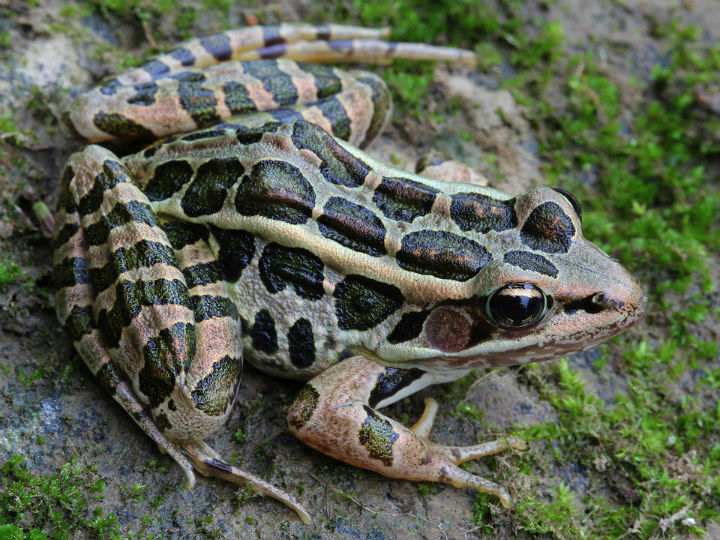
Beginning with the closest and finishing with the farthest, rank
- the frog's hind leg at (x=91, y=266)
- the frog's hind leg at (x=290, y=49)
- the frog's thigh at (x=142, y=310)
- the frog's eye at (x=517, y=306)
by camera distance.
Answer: the frog's eye at (x=517, y=306) → the frog's thigh at (x=142, y=310) → the frog's hind leg at (x=91, y=266) → the frog's hind leg at (x=290, y=49)

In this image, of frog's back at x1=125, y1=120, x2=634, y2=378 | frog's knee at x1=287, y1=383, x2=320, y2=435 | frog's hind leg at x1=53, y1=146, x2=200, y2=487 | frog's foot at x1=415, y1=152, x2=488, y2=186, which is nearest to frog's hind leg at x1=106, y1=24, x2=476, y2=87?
frog's hind leg at x1=53, y1=146, x2=200, y2=487

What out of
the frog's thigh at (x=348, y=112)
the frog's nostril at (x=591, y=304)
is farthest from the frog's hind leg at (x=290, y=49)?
the frog's nostril at (x=591, y=304)

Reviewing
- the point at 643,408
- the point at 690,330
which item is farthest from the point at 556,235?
the point at 690,330

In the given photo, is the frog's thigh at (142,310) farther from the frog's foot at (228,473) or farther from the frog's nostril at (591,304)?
the frog's nostril at (591,304)

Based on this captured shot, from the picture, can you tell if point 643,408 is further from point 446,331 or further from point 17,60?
point 17,60

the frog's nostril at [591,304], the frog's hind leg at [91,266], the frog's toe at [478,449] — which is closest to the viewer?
the frog's nostril at [591,304]

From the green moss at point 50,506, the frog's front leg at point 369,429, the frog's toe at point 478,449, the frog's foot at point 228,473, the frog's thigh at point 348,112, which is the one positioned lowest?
the green moss at point 50,506

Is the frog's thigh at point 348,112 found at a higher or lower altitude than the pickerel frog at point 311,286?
higher
